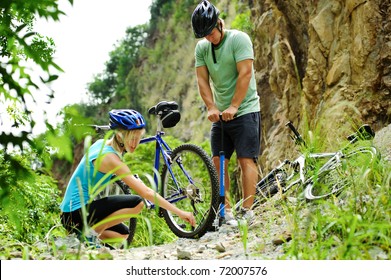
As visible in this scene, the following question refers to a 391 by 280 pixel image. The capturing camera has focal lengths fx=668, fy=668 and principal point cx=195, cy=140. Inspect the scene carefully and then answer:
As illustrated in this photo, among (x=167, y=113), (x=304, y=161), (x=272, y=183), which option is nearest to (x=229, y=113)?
(x=167, y=113)

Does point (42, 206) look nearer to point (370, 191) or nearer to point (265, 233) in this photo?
point (265, 233)

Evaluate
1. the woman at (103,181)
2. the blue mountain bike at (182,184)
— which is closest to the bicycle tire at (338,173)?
the blue mountain bike at (182,184)

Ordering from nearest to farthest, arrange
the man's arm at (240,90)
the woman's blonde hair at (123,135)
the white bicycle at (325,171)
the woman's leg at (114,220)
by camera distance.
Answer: the white bicycle at (325,171) < the woman's blonde hair at (123,135) < the woman's leg at (114,220) < the man's arm at (240,90)

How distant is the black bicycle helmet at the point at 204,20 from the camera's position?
4.97 m

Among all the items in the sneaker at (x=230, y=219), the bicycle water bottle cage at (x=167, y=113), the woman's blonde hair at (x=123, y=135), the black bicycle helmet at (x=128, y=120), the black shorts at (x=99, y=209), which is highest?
the bicycle water bottle cage at (x=167, y=113)

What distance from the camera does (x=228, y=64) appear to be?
17.1 ft

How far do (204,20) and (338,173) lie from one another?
1.49 metres

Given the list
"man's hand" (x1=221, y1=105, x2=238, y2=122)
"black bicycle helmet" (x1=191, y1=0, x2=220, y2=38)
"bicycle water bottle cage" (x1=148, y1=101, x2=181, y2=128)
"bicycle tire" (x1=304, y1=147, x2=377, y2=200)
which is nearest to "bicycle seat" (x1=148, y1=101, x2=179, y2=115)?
"bicycle water bottle cage" (x1=148, y1=101, x2=181, y2=128)

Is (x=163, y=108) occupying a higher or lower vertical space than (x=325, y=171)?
higher

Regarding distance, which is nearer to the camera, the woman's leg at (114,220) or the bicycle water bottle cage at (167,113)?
the woman's leg at (114,220)

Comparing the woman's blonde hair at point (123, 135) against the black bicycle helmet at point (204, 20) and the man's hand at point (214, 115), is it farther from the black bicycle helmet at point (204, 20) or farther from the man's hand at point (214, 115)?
the black bicycle helmet at point (204, 20)

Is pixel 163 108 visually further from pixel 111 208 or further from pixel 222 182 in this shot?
pixel 111 208

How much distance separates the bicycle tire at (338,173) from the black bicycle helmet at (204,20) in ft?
4.45

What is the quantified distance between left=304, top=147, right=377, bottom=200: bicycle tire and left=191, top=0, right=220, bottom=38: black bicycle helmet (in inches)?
53.4
